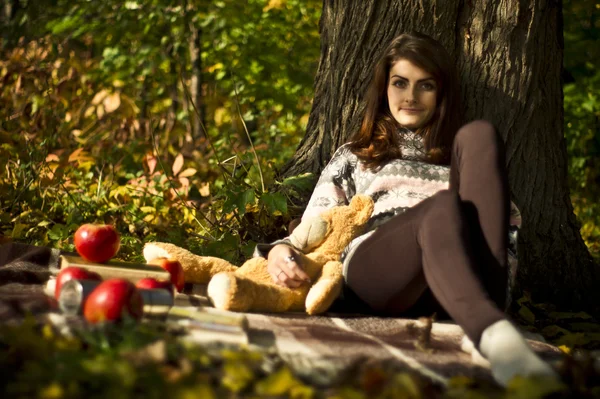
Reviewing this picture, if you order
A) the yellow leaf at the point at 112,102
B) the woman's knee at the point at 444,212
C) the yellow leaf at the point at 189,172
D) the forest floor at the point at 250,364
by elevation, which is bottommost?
the forest floor at the point at 250,364

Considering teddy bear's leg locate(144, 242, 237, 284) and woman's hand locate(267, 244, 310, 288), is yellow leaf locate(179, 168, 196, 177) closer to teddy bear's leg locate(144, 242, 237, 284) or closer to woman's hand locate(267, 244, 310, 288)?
teddy bear's leg locate(144, 242, 237, 284)

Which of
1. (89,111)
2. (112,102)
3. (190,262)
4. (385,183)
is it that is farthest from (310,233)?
(89,111)

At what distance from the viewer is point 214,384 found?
1.75 m

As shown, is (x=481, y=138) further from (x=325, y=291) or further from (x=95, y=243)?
(x=95, y=243)

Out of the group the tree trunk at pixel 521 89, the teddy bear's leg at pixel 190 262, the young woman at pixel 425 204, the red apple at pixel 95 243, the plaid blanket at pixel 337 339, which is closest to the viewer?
the plaid blanket at pixel 337 339

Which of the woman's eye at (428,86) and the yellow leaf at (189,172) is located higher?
the woman's eye at (428,86)

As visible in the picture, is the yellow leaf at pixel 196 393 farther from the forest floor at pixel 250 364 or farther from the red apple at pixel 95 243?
the red apple at pixel 95 243

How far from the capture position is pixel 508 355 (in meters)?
1.96

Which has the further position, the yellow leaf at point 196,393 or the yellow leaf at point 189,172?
the yellow leaf at point 189,172

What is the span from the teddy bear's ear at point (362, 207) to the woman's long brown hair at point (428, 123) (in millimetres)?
254

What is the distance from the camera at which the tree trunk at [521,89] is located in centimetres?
359

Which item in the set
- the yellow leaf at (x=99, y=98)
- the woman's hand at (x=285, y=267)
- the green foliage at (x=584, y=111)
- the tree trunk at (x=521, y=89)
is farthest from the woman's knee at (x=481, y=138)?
the yellow leaf at (x=99, y=98)

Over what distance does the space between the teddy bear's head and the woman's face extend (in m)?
0.49

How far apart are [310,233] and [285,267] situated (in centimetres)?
23
